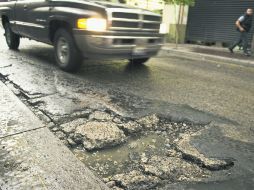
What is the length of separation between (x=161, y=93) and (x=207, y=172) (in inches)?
99.1

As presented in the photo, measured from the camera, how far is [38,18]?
700 cm

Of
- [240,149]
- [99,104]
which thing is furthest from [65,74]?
[240,149]

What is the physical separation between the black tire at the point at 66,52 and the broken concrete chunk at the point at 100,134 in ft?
8.69

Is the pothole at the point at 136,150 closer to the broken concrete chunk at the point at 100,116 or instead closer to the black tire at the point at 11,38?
the broken concrete chunk at the point at 100,116

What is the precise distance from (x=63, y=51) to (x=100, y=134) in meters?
3.45

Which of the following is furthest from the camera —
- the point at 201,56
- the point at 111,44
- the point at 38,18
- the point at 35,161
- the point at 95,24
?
the point at 201,56

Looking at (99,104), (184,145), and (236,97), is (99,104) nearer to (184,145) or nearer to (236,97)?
(184,145)

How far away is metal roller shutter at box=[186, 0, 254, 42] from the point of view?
534 inches

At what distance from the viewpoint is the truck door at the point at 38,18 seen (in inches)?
265

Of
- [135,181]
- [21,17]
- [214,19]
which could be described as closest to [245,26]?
[214,19]

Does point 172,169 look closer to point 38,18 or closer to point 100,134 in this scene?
point 100,134

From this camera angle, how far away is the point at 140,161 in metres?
3.04

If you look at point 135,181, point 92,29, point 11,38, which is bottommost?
point 135,181

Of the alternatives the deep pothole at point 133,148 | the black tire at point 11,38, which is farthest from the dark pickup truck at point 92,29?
the deep pothole at point 133,148
